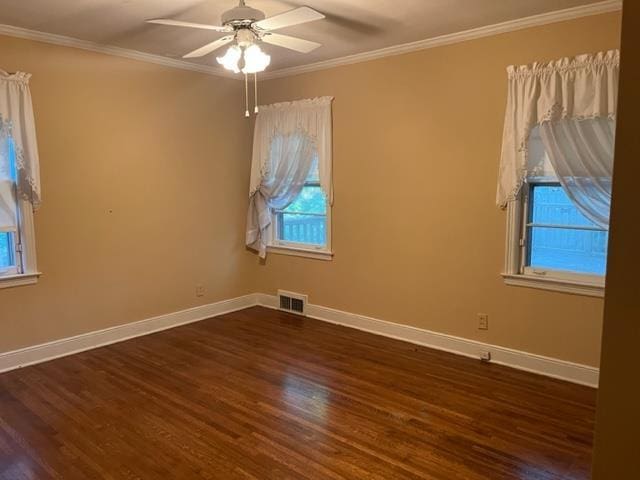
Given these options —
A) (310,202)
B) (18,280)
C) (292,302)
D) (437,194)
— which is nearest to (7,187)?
(18,280)

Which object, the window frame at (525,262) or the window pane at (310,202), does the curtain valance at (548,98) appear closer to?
the window frame at (525,262)

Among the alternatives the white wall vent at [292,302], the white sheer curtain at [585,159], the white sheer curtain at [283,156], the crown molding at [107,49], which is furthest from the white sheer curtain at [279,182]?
the white sheer curtain at [585,159]

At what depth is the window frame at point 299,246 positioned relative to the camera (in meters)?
4.93

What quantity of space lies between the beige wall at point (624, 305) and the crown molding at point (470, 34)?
8.38ft

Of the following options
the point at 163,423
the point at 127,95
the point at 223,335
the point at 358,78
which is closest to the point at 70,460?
the point at 163,423

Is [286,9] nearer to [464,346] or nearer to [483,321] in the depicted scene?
[483,321]

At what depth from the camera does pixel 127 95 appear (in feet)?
14.2

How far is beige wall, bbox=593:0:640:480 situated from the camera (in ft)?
3.72

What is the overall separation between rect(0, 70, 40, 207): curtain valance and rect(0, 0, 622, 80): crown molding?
0.36m

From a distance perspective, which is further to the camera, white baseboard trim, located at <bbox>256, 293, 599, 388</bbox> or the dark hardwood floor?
white baseboard trim, located at <bbox>256, 293, 599, 388</bbox>

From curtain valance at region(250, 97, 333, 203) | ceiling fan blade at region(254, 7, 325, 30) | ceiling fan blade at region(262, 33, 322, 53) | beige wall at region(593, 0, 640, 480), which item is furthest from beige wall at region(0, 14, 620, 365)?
beige wall at region(593, 0, 640, 480)

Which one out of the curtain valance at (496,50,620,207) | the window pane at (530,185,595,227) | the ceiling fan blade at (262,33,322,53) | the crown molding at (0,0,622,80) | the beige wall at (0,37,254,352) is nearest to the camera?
the ceiling fan blade at (262,33,322,53)

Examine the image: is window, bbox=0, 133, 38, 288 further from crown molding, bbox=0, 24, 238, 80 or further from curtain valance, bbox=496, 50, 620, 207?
curtain valance, bbox=496, 50, 620, 207

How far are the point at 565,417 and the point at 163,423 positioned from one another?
2460 mm
